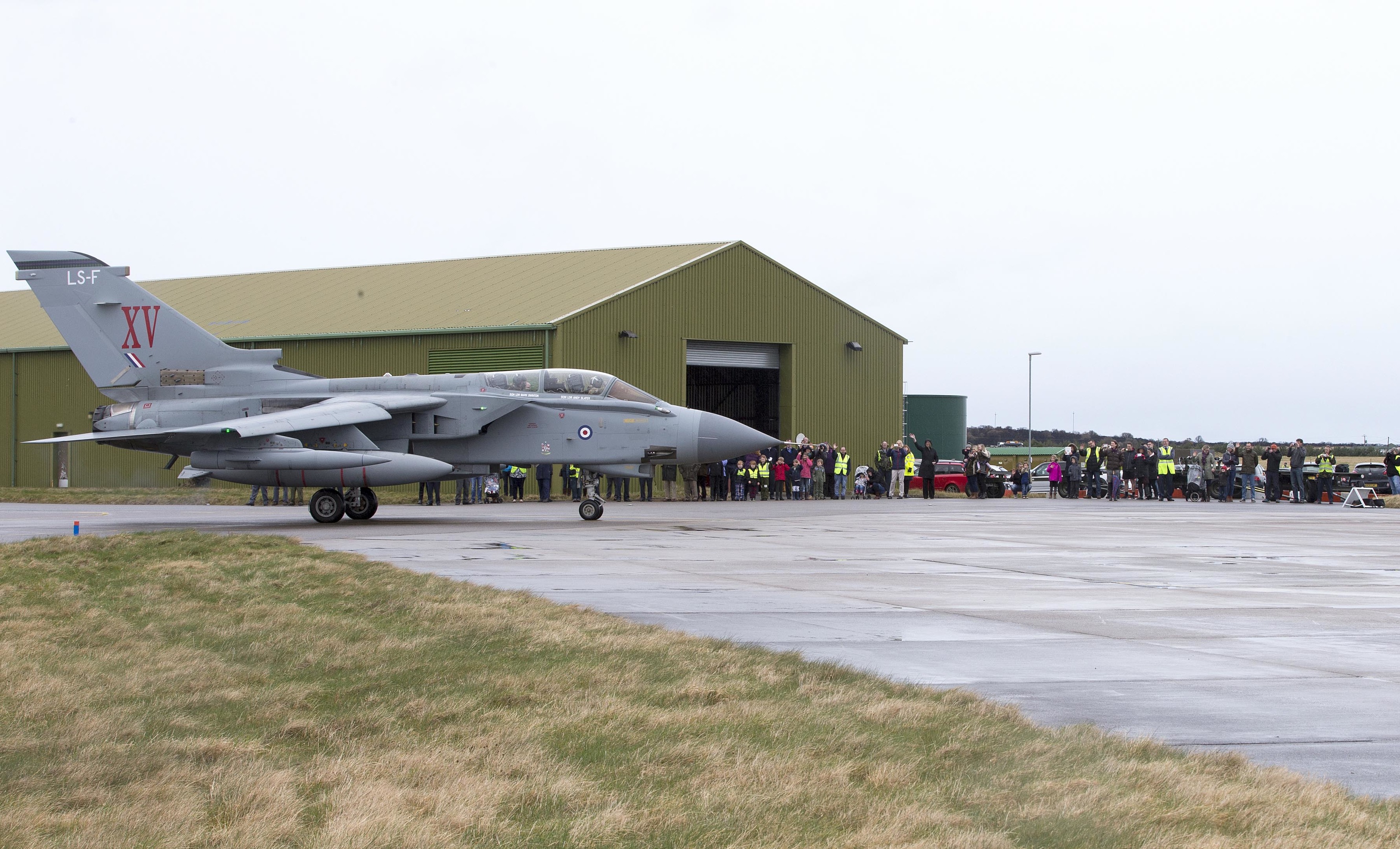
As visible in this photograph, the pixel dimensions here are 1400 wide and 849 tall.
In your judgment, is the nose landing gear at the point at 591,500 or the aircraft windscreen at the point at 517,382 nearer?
the aircraft windscreen at the point at 517,382

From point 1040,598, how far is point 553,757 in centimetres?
699

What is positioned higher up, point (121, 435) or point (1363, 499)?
point (121, 435)

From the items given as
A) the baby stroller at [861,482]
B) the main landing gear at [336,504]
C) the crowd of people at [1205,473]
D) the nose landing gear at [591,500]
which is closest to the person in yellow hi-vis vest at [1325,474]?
the crowd of people at [1205,473]

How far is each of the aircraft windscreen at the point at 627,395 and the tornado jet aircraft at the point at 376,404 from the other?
30 mm

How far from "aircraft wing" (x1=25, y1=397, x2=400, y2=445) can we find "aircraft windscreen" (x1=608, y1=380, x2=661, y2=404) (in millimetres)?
3039

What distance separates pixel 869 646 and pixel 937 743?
9.25ft

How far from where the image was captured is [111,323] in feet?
72.9

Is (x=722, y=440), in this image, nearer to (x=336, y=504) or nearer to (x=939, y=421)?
(x=336, y=504)

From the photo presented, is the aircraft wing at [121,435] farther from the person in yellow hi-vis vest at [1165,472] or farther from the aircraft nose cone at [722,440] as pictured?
the person in yellow hi-vis vest at [1165,472]

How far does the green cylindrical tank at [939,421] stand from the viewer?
61.9 m

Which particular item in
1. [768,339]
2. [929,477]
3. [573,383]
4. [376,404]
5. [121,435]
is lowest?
[929,477]

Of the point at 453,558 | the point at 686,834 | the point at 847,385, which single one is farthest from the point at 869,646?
the point at 847,385

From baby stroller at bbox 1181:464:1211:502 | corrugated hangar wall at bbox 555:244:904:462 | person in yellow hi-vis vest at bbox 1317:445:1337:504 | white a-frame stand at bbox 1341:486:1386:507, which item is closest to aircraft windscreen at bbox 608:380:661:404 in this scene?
corrugated hangar wall at bbox 555:244:904:462

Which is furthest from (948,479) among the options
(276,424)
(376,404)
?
(276,424)
